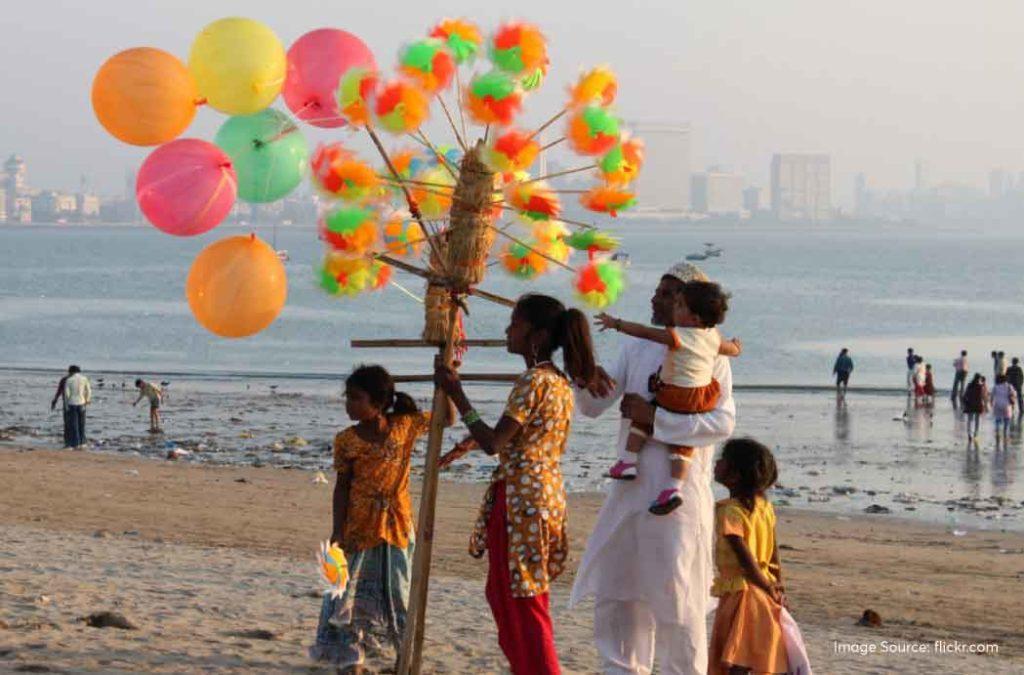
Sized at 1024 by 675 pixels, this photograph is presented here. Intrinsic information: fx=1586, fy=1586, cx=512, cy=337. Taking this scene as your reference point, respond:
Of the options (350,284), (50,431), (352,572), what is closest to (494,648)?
(352,572)

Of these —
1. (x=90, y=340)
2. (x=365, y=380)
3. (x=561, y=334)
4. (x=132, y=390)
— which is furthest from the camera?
(x=90, y=340)

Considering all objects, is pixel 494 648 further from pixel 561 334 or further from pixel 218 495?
pixel 218 495

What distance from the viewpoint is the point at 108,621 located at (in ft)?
24.9

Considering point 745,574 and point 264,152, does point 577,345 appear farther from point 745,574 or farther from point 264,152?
point 264,152

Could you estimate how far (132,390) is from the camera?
103ft

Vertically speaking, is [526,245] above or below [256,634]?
above

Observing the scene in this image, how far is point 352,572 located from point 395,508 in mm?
324

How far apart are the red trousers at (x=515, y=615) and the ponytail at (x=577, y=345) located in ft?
1.66

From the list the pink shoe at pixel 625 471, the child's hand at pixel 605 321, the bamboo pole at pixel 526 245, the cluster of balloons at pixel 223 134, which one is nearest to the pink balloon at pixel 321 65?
the cluster of balloons at pixel 223 134

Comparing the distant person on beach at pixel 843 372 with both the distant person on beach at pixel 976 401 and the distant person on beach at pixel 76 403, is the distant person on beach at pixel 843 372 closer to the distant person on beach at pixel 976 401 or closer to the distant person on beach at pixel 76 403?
the distant person on beach at pixel 976 401

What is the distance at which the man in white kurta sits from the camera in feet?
19.1

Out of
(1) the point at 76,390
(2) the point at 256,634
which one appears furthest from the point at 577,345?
(1) the point at 76,390

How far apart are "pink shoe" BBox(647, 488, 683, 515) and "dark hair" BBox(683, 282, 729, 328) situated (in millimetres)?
628

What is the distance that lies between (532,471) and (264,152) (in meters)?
1.71
